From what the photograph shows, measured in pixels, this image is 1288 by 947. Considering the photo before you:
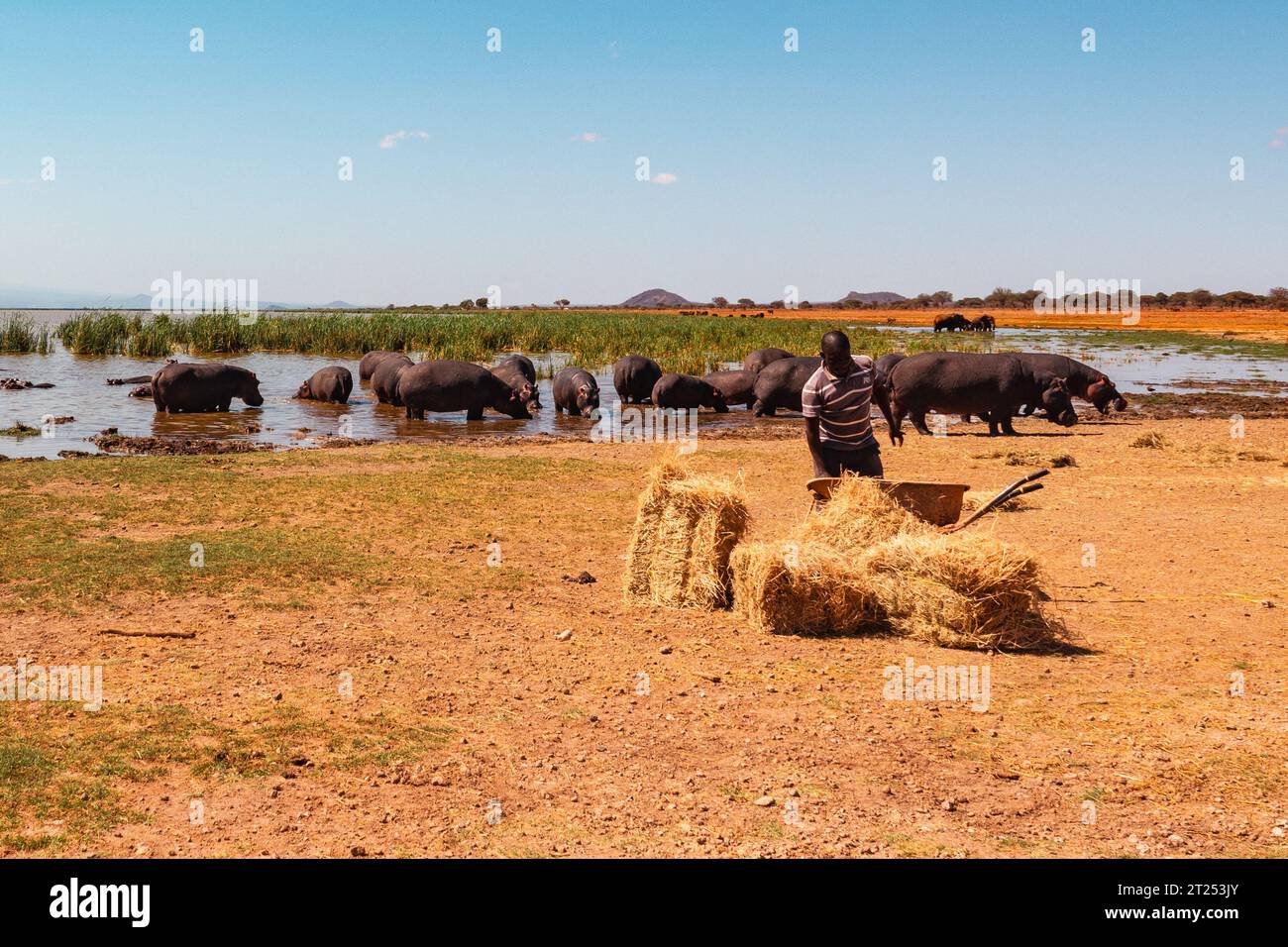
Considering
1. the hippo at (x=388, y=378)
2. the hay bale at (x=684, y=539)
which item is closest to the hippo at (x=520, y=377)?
the hippo at (x=388, y=378)

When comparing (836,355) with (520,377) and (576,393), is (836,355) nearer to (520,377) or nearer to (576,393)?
(576,393)

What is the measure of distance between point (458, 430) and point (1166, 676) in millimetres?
16142

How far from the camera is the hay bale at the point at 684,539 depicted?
26.9ft

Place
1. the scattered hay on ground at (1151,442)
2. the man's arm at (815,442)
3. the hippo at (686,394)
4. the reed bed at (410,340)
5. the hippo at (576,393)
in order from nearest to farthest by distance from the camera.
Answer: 1. the man's arm at (815,442)
2. the scattered hay on ground at (1151,442)
3. the hippo at (576,393)
4. the hippo at (686,394)
5. the reed bed at (410,340)

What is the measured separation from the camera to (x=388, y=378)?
25281mm

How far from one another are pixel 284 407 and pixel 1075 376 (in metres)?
17.9

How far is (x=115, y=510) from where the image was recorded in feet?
37.3

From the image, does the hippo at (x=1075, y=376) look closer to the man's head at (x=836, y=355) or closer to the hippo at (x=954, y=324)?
the man's head at (x=836, y=355)

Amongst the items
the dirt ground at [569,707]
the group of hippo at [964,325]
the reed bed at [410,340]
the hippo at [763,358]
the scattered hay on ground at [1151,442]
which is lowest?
the dirt ground at [569,707]

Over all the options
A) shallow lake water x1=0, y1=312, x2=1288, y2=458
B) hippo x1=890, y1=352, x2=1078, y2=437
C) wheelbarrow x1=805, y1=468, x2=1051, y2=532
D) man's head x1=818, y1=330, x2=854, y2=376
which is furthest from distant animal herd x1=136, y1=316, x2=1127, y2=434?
wheelbarrow x1=805, y1=468, x2=1051, y2=532

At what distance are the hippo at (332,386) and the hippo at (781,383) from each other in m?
10.2

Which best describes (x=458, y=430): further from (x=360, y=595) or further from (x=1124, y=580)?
(x=1124, y=580)

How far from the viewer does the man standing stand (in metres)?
8.98
